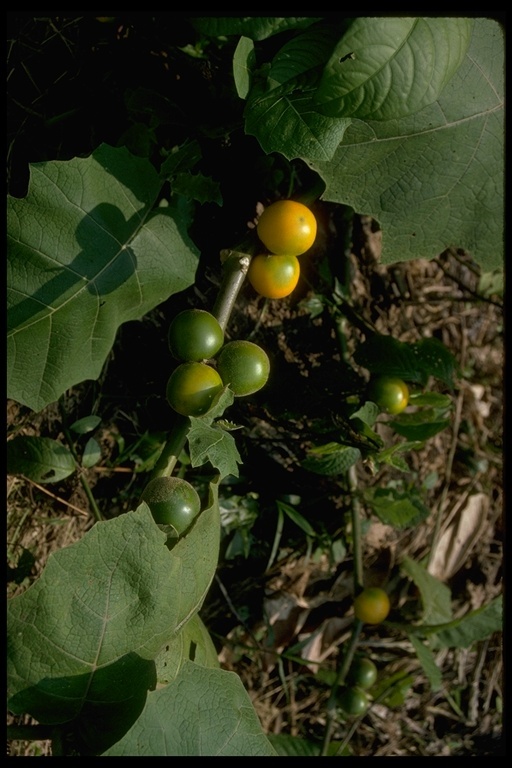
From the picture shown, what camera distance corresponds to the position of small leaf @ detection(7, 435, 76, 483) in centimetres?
225

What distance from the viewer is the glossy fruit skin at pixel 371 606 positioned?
272 cm

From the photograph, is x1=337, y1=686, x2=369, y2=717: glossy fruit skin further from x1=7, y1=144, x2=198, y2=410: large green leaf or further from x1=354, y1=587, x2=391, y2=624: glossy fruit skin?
x1=7, y1=144, x2=198, y2=410: large green leaf

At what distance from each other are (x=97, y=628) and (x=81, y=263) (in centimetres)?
107

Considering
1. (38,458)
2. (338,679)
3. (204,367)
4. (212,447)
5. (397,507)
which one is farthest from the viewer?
(338,679)

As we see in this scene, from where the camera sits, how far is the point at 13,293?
1976 millimetres

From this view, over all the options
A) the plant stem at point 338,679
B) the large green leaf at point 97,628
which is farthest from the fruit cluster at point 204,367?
the plant stem at point 338,679

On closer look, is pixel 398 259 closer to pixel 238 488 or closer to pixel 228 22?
pixel 228 22

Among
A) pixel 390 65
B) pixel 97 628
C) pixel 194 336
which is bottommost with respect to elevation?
pixel 97 628

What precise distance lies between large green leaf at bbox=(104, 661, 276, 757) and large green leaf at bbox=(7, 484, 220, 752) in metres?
0.13

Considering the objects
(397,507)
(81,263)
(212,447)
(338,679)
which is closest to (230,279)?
(81,263)

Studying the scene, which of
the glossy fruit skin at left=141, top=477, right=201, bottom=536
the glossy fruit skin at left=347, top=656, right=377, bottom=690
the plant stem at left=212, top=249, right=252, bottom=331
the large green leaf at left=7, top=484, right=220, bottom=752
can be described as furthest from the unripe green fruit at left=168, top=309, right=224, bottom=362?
the glossy fruit skin at left=347, top=656, right=377, bottom=690

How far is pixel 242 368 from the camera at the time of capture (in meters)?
1.92

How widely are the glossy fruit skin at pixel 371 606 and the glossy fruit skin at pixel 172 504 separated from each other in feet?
3.90

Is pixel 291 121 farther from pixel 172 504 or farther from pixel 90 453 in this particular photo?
pixel 90 453
